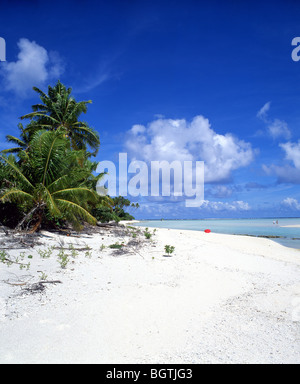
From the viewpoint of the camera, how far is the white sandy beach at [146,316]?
239 centimetres

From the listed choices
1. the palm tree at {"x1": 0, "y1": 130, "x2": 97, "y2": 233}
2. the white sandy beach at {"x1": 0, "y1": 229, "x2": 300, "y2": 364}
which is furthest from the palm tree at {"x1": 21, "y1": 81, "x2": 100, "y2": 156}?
the white sandy beach at {"x1": 0, "y1": 229, "x2": 300, "y2": 364}

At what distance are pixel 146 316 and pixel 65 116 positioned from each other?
19.0 metres

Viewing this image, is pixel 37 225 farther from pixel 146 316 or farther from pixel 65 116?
pixel 65 116

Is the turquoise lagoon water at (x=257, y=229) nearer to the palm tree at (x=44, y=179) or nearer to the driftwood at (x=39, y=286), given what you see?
the palm tree at (x=44, y=179)

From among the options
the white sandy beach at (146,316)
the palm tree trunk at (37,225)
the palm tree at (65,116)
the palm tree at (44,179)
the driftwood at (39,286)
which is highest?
the palm tree at (65,116)

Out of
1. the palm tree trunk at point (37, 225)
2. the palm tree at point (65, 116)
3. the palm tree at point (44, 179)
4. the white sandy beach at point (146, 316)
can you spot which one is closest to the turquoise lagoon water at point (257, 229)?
the white sandy beach at point (146, 316)

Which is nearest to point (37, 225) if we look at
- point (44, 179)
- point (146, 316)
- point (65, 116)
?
point (44, 179)

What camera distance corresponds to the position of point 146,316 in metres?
3.22

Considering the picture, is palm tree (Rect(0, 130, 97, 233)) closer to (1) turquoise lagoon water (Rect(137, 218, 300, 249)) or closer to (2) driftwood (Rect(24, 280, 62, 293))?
(2) driftwood (Rect(24, 280, 62, 293))

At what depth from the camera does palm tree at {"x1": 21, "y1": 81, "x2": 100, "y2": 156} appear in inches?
727

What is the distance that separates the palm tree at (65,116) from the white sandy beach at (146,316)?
51.0ft

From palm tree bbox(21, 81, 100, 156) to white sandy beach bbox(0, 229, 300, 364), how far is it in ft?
51.0

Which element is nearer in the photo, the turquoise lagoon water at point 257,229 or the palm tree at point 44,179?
the palm tree at point 44,179
